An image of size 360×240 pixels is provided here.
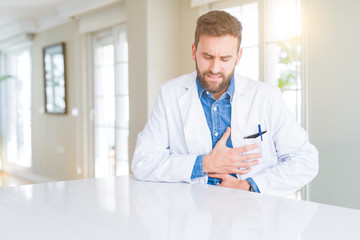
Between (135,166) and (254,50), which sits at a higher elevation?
(254,50)

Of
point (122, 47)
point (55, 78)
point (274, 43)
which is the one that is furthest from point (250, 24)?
point (55, 78)

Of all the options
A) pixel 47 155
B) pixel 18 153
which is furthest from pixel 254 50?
pixel 18 153

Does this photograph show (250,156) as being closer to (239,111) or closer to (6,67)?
(239,111)

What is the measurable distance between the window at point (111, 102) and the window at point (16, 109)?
6.74ft

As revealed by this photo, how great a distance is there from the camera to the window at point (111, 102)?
15.3 feet

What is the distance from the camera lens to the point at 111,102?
4895mm

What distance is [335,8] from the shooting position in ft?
8.74

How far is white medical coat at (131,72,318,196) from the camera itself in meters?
1.40

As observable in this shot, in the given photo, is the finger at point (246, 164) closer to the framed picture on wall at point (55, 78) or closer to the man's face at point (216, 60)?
the man's face at point (216, 60)

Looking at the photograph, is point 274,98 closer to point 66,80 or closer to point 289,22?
point 289,22

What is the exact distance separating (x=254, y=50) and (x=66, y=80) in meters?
3.19

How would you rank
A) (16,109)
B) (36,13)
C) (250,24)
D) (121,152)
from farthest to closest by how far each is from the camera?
(16,109)
(36,13)
(121,152)
(250,24)

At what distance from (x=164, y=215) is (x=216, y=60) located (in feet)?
2.35

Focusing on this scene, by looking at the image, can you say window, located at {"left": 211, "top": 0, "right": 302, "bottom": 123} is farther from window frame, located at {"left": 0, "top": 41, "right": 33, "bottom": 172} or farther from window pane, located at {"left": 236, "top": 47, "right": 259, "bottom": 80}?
window frame, located at {"left": 0, "top": 41, "right": 33, "bottom": 172}
